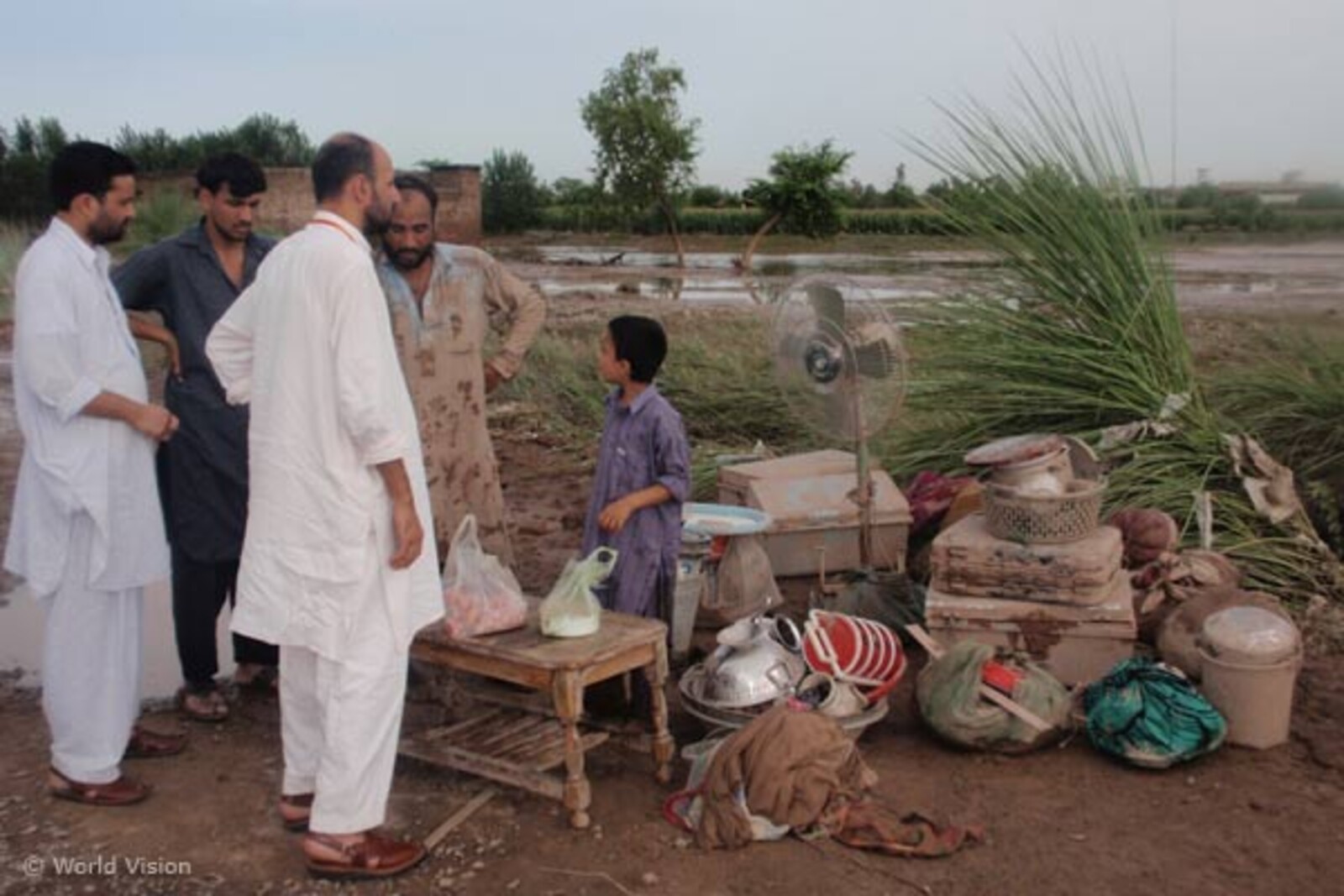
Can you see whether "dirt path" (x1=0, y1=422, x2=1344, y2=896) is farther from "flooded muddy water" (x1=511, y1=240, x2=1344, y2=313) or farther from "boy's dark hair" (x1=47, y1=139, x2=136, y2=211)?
"flooded muddy water" (x1=511, y1=240, x2=1344, y2=313)

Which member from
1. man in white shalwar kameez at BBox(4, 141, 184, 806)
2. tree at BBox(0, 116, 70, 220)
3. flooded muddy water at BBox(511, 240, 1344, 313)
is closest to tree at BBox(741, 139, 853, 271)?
flooded muddy water at BBox(511, 240, 1344, 313)

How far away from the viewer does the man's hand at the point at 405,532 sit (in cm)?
308

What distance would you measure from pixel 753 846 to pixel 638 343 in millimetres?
1587

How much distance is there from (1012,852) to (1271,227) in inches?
178

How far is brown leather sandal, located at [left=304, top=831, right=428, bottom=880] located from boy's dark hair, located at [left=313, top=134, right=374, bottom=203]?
5.36 feet

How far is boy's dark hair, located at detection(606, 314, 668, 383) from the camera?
4.03 m

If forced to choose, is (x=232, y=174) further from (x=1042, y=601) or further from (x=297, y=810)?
(x=1042, y=601)

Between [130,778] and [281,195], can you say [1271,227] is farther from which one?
[281,195]

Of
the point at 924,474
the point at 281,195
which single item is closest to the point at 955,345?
the point at 924,474

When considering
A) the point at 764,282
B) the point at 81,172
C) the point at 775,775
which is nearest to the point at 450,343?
the point at 81,172

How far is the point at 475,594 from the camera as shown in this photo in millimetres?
3676

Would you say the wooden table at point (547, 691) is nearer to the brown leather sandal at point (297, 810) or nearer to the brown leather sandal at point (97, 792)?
the brown leather sandal at point (297, 810)

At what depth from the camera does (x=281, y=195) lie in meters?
25.9

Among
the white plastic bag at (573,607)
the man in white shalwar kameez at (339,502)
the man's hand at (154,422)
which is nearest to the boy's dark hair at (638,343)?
the white plastic bag at (573,607)
